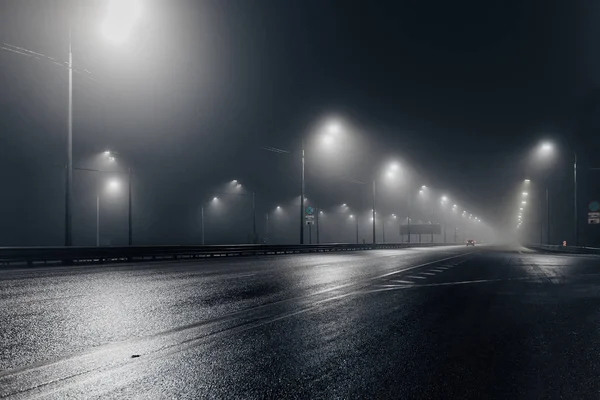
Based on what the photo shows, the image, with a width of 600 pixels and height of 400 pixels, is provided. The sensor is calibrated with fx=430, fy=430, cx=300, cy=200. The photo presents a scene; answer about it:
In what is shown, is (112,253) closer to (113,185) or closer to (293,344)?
(293,344)

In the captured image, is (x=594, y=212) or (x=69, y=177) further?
(x=594, y=212)

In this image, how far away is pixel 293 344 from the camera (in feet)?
17.0

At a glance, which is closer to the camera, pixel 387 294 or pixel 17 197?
pixel 387 294

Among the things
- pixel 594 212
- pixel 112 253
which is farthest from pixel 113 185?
pixel 594 212

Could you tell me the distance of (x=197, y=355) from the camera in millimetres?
4629

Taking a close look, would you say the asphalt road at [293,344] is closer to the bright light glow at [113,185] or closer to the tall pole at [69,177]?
the tall pole at [69,177]

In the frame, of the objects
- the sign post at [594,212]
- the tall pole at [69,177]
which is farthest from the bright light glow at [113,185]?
the sign post at [594,212]

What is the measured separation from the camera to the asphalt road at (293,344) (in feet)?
12.2

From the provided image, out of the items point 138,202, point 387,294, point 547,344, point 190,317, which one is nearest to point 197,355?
point 190,317

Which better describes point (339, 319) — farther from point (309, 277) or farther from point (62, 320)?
point (309, 277)

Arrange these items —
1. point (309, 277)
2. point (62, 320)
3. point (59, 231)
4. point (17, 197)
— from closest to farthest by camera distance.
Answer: point (62, 320)
point (309, 277)
point (17, 197)
point (59, 231)

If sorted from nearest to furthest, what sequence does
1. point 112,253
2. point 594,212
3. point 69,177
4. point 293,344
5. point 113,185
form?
point 293,344
point 69,177
point 112,253
point 594,212
point 113,185

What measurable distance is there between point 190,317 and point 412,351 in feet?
11.4

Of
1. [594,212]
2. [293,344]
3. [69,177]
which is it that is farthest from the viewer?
[594,212]
